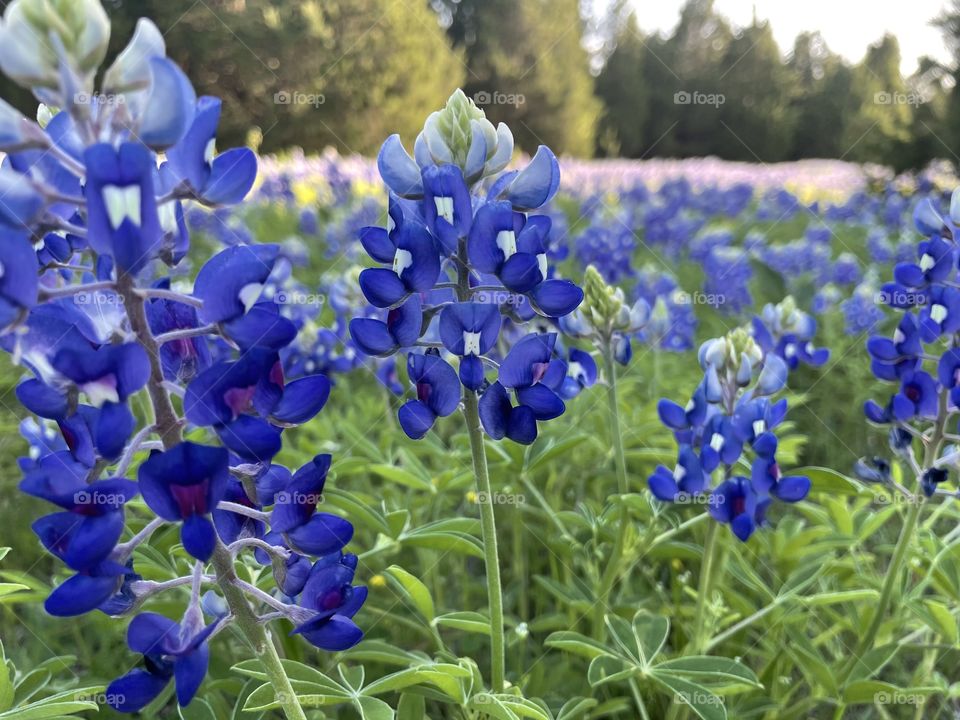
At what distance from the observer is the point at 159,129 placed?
88cm

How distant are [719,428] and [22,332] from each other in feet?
4.57

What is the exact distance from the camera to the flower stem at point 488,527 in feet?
4.33

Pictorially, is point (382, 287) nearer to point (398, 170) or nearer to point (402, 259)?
point (402, 259)

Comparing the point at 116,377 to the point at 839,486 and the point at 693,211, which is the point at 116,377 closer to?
the point at 839,486

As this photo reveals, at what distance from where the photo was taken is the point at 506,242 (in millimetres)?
1244

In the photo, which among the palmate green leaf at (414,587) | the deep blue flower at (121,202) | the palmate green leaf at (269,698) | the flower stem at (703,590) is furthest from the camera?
the flower stem at (703,590)

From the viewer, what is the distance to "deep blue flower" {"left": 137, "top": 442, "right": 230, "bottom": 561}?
0.87 meters

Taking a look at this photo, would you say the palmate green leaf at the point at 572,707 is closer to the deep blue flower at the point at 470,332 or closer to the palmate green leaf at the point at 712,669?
the palmate green leaf at the point at 712,669

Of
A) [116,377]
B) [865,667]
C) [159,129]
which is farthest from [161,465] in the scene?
[865,667]

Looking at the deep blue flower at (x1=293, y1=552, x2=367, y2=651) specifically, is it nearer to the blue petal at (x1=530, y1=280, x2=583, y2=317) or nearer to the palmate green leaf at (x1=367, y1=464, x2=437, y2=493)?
the blue petal at (x1=530, y1=280, x2=583, y2=317)

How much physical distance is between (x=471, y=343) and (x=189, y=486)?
52 cm

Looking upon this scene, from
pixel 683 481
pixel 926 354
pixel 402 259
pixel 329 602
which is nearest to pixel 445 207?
pixel 402 259

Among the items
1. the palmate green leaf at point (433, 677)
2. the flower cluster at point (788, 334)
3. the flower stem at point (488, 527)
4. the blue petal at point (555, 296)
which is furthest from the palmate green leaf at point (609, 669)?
the flower cluster at point (788, 334)

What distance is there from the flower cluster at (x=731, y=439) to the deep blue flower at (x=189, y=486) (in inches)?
43.6
